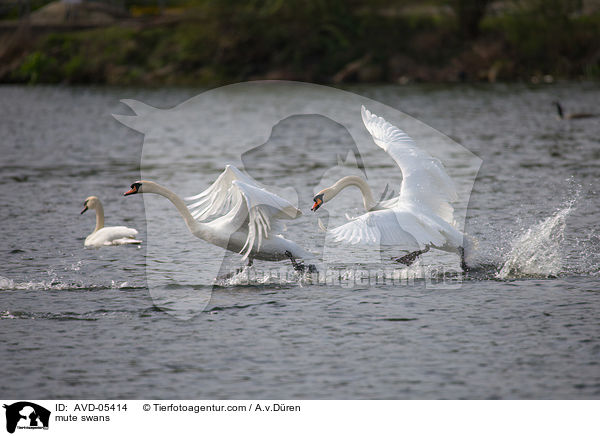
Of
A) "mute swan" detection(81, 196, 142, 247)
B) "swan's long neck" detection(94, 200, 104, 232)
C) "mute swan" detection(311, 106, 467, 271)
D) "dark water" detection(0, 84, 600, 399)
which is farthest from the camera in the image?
"swan's long neck" detection(94, 200, 104, 232)

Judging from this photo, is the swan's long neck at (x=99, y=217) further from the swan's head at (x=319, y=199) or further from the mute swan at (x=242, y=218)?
the swan's head at (x=319, y=199)

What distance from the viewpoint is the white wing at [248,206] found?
36.5ft

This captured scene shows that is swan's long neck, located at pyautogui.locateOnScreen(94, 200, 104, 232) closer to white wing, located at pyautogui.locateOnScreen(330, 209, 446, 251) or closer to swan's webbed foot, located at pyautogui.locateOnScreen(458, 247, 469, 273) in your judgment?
white wing, located at pyautogui.locateOnScreen(330, 209, 446, 251)

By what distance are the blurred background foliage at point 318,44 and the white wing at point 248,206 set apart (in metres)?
47.1

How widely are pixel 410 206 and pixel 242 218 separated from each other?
2.27 metres

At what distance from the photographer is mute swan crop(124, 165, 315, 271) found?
11.5 meters

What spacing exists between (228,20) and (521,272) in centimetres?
5426

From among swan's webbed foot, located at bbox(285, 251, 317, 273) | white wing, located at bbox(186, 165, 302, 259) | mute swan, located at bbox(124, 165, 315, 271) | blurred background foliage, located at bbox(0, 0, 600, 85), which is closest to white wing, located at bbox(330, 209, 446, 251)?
white wing, located at bbox(186, 165, 302, 259)

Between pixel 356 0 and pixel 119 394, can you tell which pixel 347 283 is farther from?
pixel 356 0

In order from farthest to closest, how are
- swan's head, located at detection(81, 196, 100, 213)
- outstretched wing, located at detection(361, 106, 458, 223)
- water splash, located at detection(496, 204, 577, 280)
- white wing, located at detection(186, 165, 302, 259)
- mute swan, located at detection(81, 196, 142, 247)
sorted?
swan's head, located at detection(81, 196, 100, 213), mute swan, located at detection(81, 196, 142, 247), outstretched wing, located at detection(361, 106, 458, 223), water splash, located at detection(496, 204, 577, 280), white wing, located at detection(186, 165, 302, 259)

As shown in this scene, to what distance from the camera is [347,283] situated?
39.4 ft

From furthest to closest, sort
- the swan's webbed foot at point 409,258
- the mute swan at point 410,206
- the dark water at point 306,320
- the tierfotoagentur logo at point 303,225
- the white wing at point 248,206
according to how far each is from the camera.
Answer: the swan's webbed foot at point 409,258
the tierfotoagentur logo at point 303,225
the white wing at point 248,206
the mute swan at point 410,206
the dark water at point 306,320

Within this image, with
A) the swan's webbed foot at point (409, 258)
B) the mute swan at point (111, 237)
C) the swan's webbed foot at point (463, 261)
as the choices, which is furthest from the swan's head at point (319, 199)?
the mute swan at point (111, 237)
